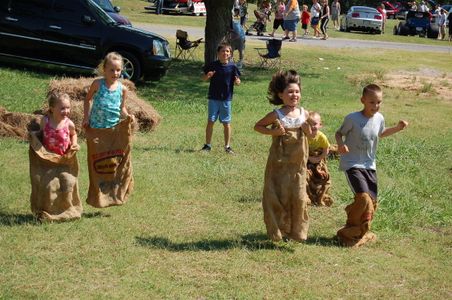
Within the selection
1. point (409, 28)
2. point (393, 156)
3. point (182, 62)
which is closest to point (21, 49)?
point (182, 62)

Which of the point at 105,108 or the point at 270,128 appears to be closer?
the point at 270,128

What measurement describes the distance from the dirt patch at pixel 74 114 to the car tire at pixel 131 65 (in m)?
3.24

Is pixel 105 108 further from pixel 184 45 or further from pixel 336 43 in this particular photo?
pixel 336 43

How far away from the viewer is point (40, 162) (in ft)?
22.7

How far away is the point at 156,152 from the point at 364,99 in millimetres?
4313

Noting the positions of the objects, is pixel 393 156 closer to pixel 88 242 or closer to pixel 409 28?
pixel 88 242

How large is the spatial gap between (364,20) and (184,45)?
21048mm

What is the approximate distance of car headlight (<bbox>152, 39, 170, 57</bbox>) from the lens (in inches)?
629

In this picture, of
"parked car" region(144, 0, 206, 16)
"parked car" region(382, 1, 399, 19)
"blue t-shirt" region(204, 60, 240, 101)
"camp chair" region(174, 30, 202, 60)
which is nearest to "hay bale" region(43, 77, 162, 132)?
"blue t-shirt" region(204, 60, 240, 101)

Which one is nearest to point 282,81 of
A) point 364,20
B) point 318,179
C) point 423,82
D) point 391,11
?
point 318,179

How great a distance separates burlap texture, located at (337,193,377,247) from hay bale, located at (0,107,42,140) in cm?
539

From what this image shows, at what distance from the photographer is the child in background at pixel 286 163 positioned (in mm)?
6473

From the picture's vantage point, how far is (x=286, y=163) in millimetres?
6508

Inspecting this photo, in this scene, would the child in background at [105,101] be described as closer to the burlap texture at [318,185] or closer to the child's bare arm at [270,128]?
the child's bare arm at [270,128]
